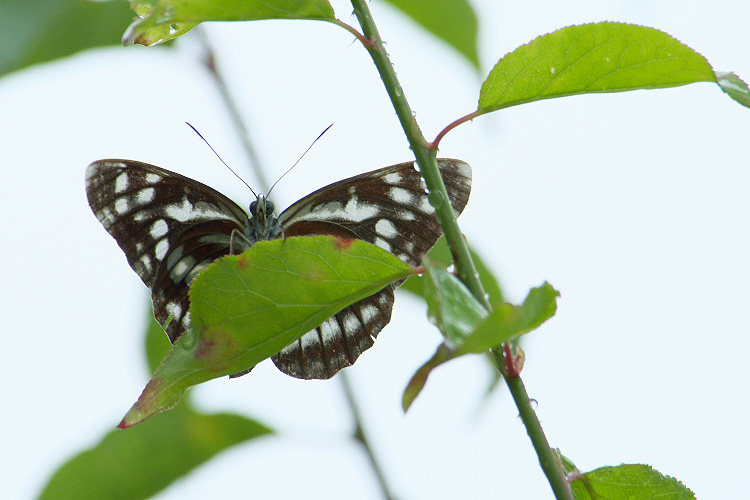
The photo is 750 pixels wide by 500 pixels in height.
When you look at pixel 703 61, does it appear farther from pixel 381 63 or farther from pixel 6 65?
pixel 6 65

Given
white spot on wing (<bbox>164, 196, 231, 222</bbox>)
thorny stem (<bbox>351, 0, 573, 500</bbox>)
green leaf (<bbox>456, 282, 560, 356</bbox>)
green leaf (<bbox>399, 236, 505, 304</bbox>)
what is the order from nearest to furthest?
1. green leaf (<bbox>456, 282, 560, 356</bbox>)
2. thorny stem (<bbox>351, 0, 573, 500</bbox>)
3. white spot on wing (<bbox>164, 196, 231, 222</bbox>)
4. green leaf (<bbox>399, 236, 505, 304</bbox>)

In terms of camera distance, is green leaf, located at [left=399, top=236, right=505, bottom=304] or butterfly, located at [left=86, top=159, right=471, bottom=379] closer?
butterfly, located at [left=86, top=159, right=471, bottom=379]

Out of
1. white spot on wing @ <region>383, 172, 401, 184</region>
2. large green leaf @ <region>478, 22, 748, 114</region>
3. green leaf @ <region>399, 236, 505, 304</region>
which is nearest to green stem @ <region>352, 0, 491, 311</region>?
large green leaf @ <region>478, 22, 748, 114</region>

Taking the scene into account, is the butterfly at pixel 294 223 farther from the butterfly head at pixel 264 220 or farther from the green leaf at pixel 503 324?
the green leaf at pixel 503 324

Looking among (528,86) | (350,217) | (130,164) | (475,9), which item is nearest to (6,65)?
(130,164)

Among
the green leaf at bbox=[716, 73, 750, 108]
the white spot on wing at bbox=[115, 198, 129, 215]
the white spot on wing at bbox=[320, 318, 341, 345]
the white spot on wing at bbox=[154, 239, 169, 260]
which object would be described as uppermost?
the white spot on wing at bbox=[115, 198, 129, 215]

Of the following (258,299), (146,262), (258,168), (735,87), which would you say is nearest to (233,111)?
(258,168)

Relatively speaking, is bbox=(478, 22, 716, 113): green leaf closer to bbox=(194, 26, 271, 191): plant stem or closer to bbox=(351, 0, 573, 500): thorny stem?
bbox=(351, 0, 573, 500): thorny stem
